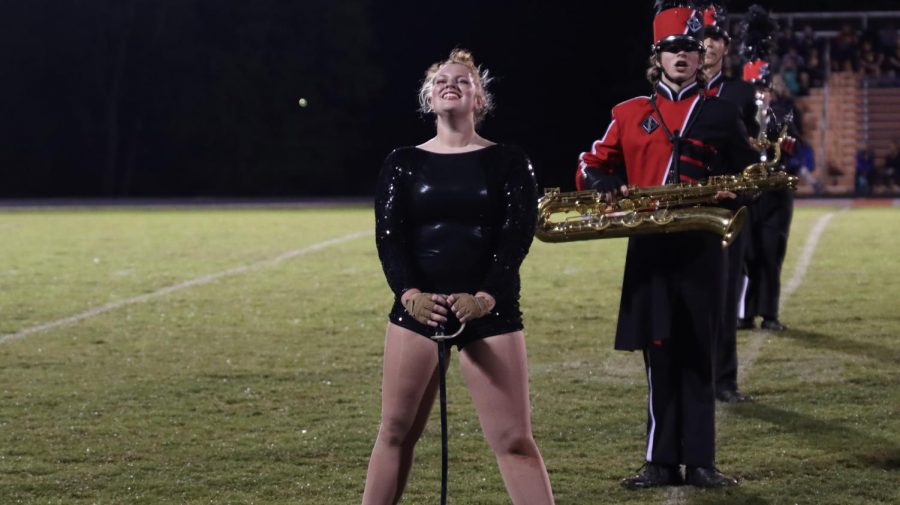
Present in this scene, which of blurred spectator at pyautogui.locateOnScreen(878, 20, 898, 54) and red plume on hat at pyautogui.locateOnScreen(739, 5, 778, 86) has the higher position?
blurred spectator at pyautogui.locateOnScreen(878, 20, 898, 54)

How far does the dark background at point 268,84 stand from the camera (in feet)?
124

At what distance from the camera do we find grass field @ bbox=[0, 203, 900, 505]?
513 cm

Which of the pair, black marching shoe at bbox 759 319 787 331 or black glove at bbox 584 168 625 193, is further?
black marching shoe at bbox 759 319 787 331

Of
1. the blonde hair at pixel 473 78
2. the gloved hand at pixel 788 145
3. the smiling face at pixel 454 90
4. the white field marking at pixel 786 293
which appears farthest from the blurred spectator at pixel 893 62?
the smiling face at pixel 454 90

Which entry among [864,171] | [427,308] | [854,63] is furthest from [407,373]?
[864,171]

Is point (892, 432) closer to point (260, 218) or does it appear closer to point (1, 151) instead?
point (260, 218)

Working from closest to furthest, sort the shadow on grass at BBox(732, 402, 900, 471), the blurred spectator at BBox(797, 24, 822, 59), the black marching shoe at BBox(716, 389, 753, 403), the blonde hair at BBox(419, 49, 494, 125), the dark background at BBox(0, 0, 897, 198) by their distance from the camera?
the blonde hair at BBox(419, 49, 494, 125)
the shadow on grass at BBox(732, 402, 900, 471)
the black marching shoe at BBox(716, 389, 753, 403)
the blurred spectator at BBox(797, 24, 822, 59)
the dark background at BBox(0, 0, 897, 198)

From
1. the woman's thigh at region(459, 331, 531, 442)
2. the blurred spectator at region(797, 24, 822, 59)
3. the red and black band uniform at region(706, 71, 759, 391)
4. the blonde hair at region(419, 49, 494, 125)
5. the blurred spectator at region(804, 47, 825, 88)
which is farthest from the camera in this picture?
the blurred spectator at region(797, 24, 822, 59)

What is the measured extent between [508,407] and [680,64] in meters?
1.59

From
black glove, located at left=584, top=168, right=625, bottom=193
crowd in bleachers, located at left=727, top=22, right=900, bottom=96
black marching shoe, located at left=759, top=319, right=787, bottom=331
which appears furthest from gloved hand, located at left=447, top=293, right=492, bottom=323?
crowd in bleachers, located at left=727, top=22, right=900, bottom=96

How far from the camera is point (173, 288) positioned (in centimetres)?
1222

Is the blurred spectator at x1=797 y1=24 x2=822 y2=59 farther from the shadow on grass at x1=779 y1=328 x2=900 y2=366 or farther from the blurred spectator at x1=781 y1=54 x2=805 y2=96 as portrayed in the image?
the shadow on grass at x1=779 y1=328 x2=900 y2=366

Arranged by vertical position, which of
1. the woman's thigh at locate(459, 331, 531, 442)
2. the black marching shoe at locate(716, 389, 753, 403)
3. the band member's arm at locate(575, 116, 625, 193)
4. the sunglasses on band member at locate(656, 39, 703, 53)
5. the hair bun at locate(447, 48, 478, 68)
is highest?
the sunglasses on band member at locate(656, 39, 703, 53)

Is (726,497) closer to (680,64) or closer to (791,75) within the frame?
(680,64)
